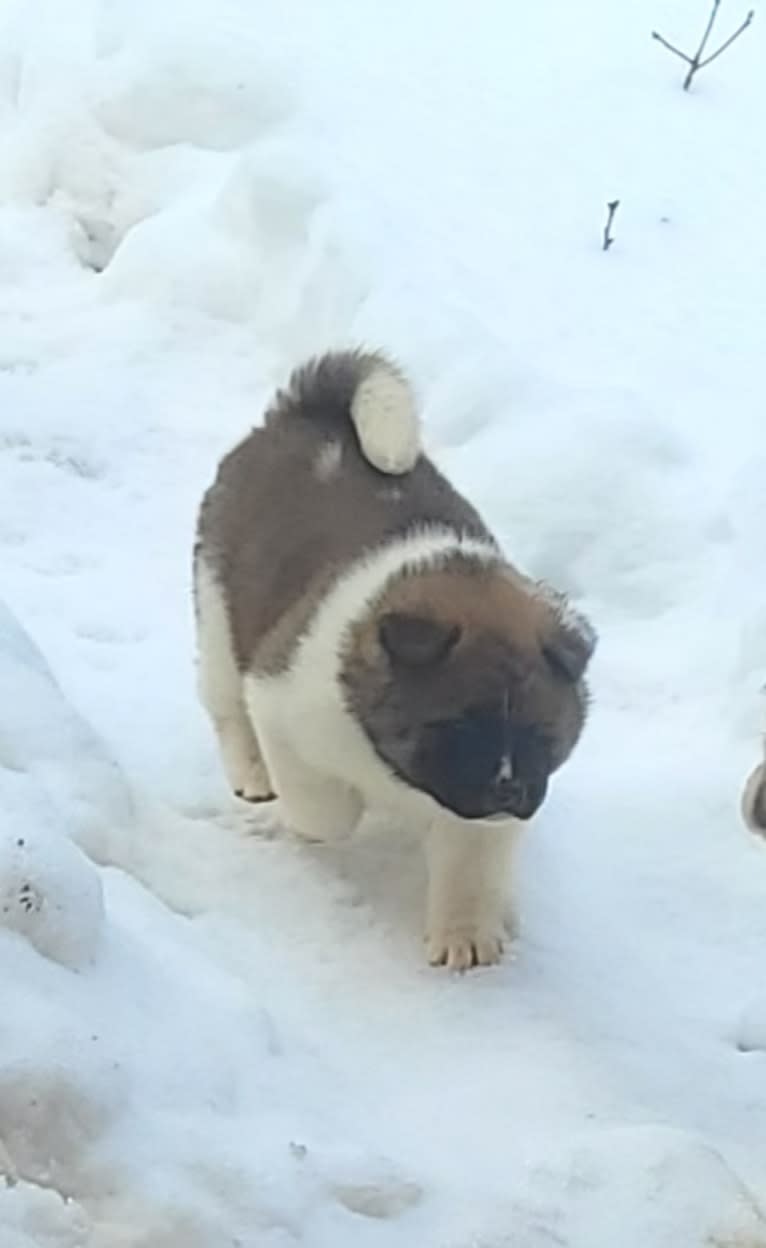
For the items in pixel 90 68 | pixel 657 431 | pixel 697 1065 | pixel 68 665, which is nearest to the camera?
pixel 697 1065

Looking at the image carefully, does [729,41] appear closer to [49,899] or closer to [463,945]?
[463,945]

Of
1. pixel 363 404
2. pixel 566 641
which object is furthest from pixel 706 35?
pixel 566 641

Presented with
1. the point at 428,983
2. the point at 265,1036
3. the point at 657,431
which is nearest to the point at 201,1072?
the point at 265,1036

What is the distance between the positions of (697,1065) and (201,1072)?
970mm

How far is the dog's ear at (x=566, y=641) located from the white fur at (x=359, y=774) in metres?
0.16

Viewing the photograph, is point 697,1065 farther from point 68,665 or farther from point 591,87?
point 591,87

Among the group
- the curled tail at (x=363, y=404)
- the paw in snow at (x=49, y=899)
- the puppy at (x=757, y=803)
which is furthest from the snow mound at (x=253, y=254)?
the paw in snow at (x=49, y=899)

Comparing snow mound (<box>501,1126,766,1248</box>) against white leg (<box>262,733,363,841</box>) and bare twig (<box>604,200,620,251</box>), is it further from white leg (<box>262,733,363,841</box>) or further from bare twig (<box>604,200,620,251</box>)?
bare twig (<box>604,200,620,251</box>)

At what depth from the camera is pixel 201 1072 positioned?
2383 millimetres

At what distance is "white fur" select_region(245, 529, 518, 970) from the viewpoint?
11.0ft

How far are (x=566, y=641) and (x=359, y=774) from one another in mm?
377

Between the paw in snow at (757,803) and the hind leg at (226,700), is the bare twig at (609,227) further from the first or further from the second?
the paw in snow at (757,803)

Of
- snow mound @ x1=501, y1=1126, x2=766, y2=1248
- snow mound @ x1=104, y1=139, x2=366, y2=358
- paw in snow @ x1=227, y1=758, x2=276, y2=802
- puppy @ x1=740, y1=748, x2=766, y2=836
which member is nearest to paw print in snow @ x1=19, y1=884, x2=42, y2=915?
snow mound @ x1=501, y1=1126, x2=766, y2=1248

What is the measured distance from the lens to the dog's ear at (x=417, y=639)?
3.24m
